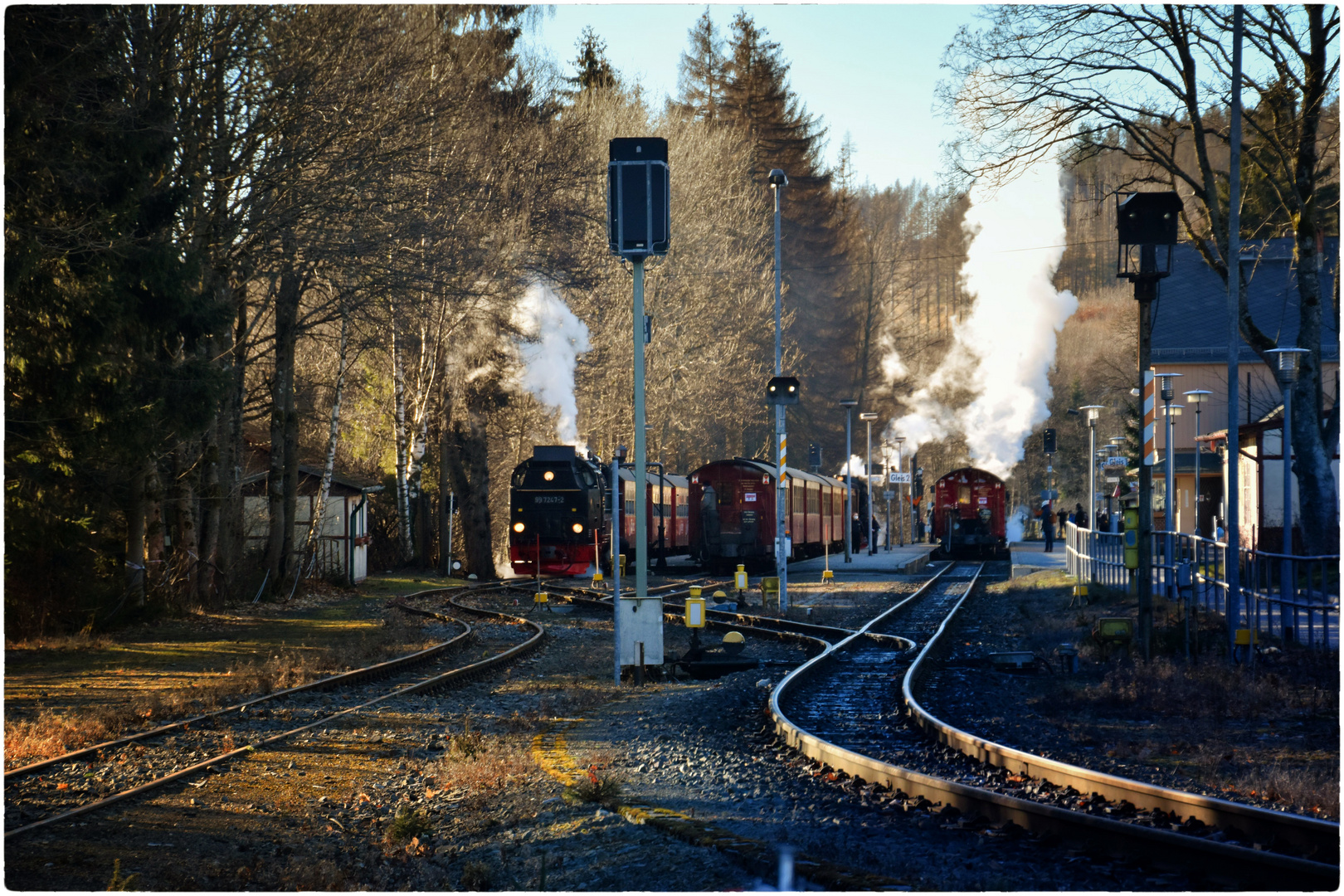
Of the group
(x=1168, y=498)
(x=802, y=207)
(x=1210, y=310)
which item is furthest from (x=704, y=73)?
(x=1168, y=498)

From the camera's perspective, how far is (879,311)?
70.9m

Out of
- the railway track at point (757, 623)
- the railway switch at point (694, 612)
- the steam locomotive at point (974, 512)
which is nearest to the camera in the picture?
the railway switch at point (694, 612)

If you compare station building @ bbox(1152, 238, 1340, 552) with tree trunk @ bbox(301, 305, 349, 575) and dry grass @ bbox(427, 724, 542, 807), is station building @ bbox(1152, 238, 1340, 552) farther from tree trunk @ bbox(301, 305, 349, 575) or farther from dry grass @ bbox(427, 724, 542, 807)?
dry grass @ bbox(427, 724, 542, 807)

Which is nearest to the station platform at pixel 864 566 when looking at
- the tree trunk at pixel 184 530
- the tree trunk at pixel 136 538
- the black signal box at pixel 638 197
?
the tree trunk at pixel 184 530

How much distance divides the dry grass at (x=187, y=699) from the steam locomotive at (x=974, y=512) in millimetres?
31174

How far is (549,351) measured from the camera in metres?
32.7

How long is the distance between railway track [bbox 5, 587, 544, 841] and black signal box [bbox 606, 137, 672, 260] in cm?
542

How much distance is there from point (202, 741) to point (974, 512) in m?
39.2

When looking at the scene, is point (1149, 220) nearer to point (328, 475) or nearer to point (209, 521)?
point (209, 521)

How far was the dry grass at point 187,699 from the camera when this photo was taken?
32.2 ft

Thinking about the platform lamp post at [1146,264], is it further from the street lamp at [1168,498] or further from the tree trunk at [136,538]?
the tree trunk at [136,538]

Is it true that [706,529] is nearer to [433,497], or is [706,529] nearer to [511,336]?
[511,336]

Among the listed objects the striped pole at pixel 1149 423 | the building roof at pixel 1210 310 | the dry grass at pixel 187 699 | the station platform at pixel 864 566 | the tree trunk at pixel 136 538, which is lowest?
the station platform at pixel 864 566

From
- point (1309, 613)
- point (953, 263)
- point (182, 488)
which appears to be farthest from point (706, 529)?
point (953, 263)
